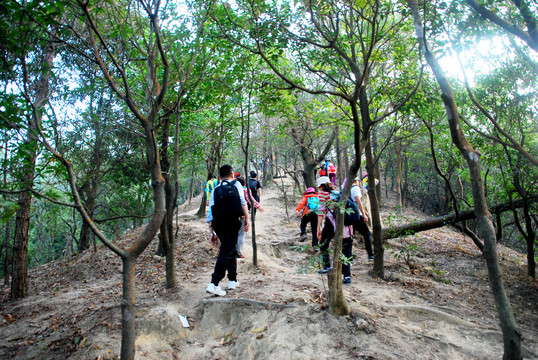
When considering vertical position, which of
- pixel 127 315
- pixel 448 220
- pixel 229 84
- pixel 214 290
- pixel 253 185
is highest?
pixel 229 84

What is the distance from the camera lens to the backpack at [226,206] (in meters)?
5.51

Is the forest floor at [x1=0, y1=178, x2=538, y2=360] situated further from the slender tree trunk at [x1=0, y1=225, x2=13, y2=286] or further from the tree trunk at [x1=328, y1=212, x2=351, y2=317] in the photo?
the slender tree trunk at [x1=0, y1=225, x2=13, y2=286]

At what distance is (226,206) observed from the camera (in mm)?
5520

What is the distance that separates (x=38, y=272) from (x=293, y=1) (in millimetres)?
11646

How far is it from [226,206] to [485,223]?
3616 millimetres

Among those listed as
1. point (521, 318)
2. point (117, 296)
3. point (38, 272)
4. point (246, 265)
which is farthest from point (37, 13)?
point (38, 272)

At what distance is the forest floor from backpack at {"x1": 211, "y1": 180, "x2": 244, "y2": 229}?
1230 mm

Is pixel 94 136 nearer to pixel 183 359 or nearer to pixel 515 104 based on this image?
pixel 183 359

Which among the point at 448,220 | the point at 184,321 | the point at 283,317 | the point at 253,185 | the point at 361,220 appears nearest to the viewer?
the point at 283,317

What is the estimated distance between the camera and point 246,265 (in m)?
7.87

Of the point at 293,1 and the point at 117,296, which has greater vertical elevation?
the point at 293,1

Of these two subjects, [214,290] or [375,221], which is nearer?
[214,290]

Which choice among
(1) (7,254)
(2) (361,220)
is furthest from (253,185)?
(1) (7,254)

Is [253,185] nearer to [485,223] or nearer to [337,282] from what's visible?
[337,282]
